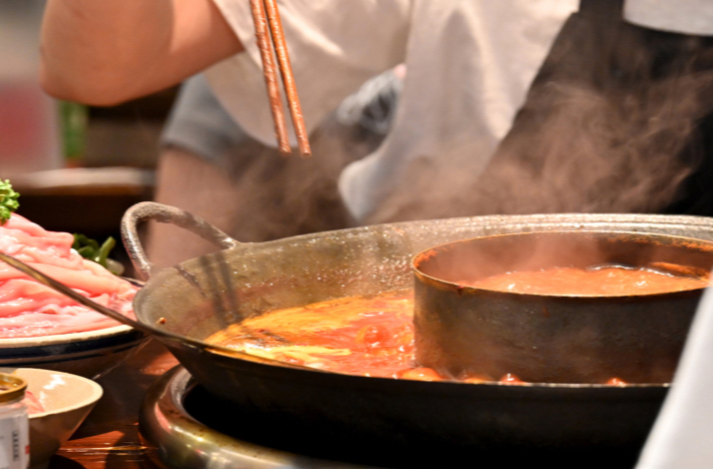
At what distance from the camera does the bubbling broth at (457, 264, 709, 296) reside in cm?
122

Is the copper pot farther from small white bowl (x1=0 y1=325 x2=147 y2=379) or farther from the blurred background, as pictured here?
the blurred background

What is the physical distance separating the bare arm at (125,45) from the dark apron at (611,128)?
1236 mm

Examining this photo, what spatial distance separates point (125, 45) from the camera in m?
2.48

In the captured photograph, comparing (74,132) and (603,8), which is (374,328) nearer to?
(603,8)

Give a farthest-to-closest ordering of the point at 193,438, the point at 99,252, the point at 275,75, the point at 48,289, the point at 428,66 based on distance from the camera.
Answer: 1. the point at 428,66
2. the point at 99,252
3. the point at 48,289
4. the point at 275,75
5. the point at 193,438

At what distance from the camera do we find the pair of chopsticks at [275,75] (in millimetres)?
1271

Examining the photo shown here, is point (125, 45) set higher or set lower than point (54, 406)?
higher

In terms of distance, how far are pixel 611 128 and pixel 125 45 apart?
1847mm

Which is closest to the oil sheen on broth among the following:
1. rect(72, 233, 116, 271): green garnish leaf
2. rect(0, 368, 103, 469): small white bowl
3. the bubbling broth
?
the bubbling broth

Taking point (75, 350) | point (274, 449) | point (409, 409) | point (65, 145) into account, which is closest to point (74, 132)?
point (65, 145)

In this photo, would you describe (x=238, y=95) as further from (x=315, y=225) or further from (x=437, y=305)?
(x=437, y=305)

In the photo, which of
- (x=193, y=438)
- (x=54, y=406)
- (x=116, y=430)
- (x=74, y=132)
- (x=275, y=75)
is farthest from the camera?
(x=74, y=132)

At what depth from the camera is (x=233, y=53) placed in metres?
2.79

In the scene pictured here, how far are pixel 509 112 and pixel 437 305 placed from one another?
193 cm
